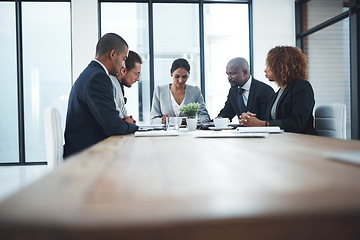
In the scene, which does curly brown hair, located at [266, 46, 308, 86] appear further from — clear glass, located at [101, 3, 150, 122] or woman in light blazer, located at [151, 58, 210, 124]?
clear glass, located at [101, 3, 150, 122]

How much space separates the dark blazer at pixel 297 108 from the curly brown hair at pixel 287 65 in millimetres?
72

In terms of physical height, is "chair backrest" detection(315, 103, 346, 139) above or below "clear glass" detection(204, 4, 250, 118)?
below

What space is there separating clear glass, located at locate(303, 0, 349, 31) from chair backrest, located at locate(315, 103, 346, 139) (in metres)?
2.74

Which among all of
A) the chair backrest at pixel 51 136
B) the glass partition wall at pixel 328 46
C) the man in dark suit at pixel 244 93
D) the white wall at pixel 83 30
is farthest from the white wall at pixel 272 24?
the chair backrest at pixel 51 136

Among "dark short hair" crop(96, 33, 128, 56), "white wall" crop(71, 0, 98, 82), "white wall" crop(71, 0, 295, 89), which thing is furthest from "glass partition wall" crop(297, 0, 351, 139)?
"white wall" crop(71, 0, 98, 82)

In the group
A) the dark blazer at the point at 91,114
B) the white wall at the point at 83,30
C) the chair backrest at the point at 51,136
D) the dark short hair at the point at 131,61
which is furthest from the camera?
the white wall at the point at 83,30

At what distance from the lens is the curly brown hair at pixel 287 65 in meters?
2.53

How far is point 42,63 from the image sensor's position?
219 inches

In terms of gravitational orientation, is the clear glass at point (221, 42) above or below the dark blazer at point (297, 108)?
above

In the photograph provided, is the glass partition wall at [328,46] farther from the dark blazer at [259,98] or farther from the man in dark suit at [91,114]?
the man in dark suit at [91,114]

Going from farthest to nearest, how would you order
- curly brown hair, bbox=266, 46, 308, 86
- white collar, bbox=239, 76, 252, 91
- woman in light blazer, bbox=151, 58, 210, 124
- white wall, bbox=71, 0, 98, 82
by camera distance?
white wall, bbox=71, 0, 98, 82, woman in light blazer, bbox=151, 58, 210, 124, white collar, bbox=239, 76, 252, 91, curly brown hair, bbox=266, 46, 308, 86

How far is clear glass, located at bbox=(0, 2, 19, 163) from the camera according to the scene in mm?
5438

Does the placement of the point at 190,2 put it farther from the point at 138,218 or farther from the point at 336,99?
the point at 138,218

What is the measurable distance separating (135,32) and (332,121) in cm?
412
